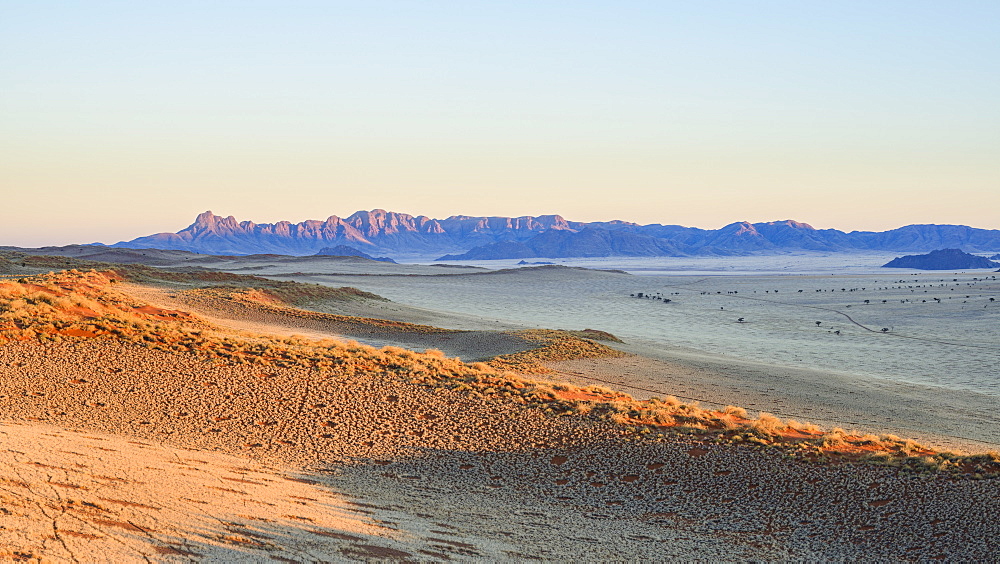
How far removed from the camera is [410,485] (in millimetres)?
9711

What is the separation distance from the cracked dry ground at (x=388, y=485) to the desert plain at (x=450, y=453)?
4 cm

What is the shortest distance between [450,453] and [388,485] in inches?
65.2

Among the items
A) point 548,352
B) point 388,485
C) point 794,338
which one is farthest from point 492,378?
point 794,338

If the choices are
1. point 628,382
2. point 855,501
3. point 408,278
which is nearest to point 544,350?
point 628,382

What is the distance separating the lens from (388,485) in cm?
962

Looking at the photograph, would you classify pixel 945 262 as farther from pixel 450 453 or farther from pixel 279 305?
pixel 450 453

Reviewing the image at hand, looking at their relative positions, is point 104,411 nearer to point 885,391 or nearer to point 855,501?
point 855,501

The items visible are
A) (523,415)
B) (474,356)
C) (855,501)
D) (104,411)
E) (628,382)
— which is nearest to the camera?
(855,501)

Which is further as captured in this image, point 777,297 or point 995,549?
point 777,297

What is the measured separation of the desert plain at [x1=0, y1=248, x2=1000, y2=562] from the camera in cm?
733

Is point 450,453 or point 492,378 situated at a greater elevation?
point 492,378

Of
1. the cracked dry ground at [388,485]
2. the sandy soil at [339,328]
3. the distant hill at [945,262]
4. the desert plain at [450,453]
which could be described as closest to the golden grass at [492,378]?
the desert plain at [450,453]

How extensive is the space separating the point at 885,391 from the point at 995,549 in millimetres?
13444

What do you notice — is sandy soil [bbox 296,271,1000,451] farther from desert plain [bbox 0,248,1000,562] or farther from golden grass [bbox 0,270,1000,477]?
golden grass [bbox 0,270,1000,477]
